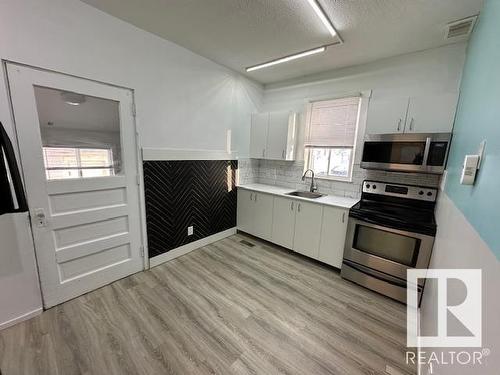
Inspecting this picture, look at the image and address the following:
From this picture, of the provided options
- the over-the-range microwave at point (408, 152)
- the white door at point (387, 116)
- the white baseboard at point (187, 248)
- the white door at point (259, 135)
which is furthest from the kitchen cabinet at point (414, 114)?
the white baseboard at point (187, 248)

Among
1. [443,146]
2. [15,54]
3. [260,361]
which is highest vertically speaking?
[15,54]

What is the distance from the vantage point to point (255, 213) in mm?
3488

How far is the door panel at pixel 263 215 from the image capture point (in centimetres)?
331

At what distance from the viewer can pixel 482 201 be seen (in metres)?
0.81

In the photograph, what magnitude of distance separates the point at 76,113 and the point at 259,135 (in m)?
2.51

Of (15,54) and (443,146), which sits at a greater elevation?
(15,54)

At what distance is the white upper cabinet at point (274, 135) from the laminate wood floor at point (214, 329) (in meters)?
1.91

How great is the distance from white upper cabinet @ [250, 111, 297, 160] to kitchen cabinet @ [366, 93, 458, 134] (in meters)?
1.17

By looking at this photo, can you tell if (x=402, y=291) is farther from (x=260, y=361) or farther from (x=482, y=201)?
(x=482, y=201)

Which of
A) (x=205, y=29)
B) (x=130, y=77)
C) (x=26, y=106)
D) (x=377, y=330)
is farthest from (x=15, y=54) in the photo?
(x=377, y=330)

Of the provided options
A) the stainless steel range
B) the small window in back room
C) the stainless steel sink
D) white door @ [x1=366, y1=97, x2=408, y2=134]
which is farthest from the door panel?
the small window in back room

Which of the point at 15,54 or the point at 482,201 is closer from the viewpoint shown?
the point at 482,201

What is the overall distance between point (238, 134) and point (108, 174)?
2.07 meters

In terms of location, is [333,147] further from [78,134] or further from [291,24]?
[78,134]
